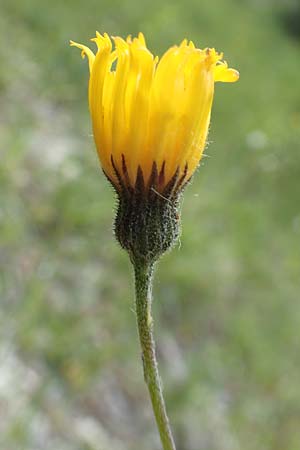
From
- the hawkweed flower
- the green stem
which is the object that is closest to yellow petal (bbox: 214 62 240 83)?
the hawkweed flower

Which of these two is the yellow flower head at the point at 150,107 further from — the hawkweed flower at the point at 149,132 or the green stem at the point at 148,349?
the green stem at the point at 148,349

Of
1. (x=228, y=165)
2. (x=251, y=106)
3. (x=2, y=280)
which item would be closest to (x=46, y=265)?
(x=2, y=280)

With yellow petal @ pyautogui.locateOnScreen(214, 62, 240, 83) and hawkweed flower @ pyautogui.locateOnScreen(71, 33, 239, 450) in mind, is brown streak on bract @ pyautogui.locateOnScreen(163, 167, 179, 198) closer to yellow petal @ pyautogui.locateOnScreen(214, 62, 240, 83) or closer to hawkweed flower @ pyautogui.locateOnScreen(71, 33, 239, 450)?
hawkweed flower @ pyautogui.locateOnScreen(71, 33, 239, 450)

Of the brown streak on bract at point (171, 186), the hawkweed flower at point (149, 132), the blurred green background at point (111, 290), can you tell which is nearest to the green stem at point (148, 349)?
the hawkweed flower at point (149, 132)

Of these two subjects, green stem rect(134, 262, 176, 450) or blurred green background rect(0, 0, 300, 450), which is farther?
blurred green background rect(0, 0, 300, 450)

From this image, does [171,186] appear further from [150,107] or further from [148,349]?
[148,349]

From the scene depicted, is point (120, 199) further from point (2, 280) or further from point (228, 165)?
point (228, 165)
